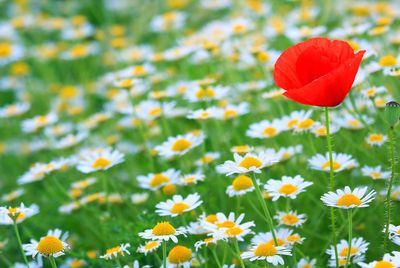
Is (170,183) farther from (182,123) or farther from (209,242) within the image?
(182,123)

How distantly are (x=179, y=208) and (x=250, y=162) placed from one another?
328 mm

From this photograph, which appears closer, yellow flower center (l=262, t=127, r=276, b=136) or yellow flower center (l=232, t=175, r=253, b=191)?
yellow flower center (l=232, t=175, r=253, b=191)

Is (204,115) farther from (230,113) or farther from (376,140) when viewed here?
(376,140)

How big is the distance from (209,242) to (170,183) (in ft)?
1.67

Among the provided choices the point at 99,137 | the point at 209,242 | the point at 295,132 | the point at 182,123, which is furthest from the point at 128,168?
the point at 209,242

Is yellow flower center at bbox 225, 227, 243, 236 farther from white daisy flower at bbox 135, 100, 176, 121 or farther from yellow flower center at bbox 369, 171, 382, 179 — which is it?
white daisy flower at bbox 135, 100, 176, 121

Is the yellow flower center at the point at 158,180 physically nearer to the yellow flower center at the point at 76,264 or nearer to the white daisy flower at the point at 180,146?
the white daisy flower at the point at 180,146

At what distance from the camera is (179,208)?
5.18ft

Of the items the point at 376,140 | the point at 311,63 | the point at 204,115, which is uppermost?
the point at 311,63

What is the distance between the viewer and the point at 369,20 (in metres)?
3.32

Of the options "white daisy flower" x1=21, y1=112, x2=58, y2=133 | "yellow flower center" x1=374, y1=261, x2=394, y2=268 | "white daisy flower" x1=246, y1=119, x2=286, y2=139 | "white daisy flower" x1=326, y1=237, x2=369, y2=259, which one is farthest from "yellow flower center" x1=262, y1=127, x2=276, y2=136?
"white daisy flower" x1=21, y1=112, x2=58, y2=133

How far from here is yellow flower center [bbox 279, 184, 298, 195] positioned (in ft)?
5.00

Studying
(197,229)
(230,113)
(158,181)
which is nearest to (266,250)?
(197,229)

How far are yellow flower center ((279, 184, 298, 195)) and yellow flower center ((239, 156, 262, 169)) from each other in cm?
18
